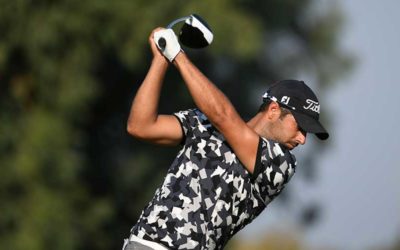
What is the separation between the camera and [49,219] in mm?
22266

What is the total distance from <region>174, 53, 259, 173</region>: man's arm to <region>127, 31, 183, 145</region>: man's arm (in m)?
0.17

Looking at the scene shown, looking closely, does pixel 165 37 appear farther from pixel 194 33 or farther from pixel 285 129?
pixel 285 129

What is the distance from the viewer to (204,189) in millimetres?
8188

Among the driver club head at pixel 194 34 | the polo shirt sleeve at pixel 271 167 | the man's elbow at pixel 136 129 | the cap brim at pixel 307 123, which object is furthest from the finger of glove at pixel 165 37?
the cap brim at pixel 307 123

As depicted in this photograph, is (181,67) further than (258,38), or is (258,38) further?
(258,38)

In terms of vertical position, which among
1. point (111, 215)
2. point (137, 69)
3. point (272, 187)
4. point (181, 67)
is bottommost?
point (272, 187)

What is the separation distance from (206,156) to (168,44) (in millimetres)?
660

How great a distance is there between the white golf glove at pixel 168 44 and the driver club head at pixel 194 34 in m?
0.11

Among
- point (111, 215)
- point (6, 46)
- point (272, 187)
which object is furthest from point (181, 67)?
point (111, 215)

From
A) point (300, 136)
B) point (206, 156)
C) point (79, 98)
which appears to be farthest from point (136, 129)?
point (79, 98)

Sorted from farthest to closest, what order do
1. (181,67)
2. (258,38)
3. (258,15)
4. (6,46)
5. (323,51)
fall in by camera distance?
(323,51) < (258,15) < (258,38) < (6,46) < (181,67)

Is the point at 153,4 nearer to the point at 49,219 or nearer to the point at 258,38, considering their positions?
the point at 258,38

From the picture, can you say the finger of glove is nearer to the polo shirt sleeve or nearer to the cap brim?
the polo shirt sleeve

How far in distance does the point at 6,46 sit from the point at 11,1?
660 millimetres
